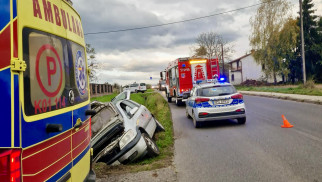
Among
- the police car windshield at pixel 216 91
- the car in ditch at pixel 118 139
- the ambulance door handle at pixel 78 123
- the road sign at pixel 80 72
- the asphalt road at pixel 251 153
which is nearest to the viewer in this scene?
the ambulance door handle at pixel 78 123

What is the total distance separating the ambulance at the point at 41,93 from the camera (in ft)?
6.94

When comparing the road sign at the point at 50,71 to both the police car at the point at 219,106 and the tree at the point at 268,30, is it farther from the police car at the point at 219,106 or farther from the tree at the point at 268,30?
the tree at the point at 268,30

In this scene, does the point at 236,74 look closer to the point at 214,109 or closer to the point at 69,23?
the point at 214,109

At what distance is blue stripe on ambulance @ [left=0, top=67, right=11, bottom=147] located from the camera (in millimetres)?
2078

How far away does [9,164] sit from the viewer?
6.96 ft

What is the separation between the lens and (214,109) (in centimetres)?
1024

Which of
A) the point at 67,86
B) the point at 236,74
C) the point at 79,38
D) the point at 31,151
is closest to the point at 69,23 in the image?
the point at 79,38

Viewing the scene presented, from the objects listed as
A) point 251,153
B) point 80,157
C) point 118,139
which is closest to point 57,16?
point 80,157

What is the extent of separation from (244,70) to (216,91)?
62.4 meters

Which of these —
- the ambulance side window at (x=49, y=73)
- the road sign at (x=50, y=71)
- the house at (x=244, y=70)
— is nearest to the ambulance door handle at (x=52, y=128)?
the ambulance side window at (x=49, y=73)

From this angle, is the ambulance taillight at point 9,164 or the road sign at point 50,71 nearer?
the ambulance taillight at point 9,164

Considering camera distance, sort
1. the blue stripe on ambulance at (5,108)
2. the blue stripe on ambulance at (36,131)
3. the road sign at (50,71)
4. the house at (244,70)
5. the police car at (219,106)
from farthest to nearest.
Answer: the house at (244,70), the police car at (219,106), the road sign at (50,71), the blue stripe on ambulance at (36,131), the blue stripe on ambulance at (5,108)

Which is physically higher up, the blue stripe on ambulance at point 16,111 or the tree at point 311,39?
the tree at point 311,39

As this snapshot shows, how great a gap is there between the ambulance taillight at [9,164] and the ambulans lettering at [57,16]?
116 centimetres
